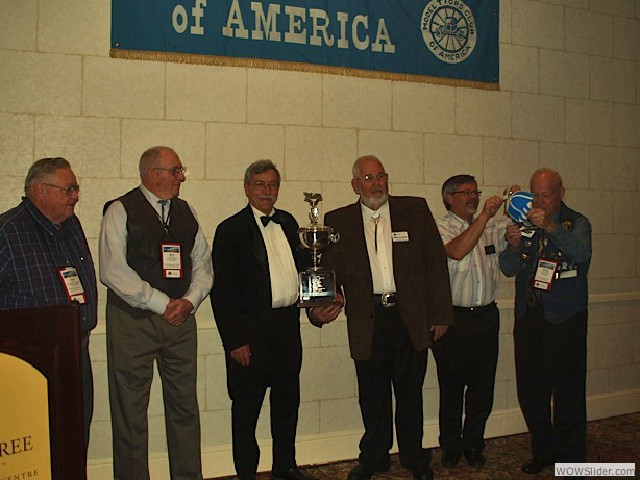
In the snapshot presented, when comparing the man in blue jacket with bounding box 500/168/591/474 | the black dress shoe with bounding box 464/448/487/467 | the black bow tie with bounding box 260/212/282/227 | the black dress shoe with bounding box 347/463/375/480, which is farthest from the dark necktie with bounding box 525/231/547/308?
the black bow tie with bounding box 260/212/282/227

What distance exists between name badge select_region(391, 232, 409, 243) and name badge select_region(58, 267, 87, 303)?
1.60 meters

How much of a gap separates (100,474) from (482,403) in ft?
7.37

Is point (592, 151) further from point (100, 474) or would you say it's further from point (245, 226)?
point (100, 474)

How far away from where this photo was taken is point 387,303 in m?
3.21

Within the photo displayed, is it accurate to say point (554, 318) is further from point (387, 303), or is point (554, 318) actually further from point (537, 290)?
point (387, 303)

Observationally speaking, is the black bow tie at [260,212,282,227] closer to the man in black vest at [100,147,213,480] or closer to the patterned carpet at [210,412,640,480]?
the man in black vest at [100,147,213,480]

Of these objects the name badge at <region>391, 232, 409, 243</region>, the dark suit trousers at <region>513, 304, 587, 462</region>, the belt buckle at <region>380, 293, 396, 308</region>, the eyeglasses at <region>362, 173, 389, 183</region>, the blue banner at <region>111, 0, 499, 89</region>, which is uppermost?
the blue banner at <region>111, 0, 499, 89</region>

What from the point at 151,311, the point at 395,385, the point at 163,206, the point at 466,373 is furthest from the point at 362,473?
the point at 163,206

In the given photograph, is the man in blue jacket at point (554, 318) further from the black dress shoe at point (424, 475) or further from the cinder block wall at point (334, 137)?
the cinder block wall at point (334, 137)

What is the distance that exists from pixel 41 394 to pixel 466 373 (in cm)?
299

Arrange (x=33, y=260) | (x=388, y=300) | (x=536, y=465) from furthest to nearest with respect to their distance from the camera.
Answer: (x=536, y=465)
(x=388, y=300)
(x=33, y=260)

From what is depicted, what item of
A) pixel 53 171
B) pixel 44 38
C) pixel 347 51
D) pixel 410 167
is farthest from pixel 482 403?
pixel 44 38

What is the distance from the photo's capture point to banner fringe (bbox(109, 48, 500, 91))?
3.43 m

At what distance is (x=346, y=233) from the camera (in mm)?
3301
